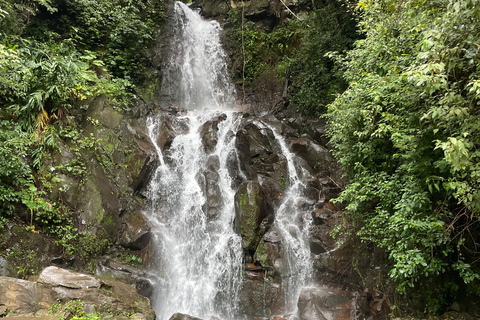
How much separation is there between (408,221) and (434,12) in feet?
10.8

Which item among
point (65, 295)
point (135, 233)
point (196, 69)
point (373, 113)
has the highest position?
point (196, 69)

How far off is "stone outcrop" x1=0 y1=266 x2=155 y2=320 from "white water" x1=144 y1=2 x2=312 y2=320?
2.14 meters

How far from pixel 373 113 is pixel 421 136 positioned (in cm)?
146

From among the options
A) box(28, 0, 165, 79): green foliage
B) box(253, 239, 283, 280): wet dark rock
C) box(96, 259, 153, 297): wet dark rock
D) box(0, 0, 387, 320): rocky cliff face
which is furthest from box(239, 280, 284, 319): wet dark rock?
box(28, 0, 165, 79): green foliage

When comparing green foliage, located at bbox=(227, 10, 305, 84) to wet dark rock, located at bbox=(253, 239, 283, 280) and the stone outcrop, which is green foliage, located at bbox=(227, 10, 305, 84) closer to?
wet dark rock, located at bbox=(253, 239, 283, 280)

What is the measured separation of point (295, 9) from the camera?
16516 mm

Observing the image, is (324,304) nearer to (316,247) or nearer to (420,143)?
(316,247)

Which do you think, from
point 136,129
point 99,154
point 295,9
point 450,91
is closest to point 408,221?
point 450,91

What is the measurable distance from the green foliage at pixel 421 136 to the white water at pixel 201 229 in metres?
2.46

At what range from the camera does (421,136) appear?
4.86 m

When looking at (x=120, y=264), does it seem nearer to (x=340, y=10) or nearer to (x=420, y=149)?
(x=420, y=149)

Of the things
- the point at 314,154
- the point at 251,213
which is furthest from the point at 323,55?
the point at 251,213

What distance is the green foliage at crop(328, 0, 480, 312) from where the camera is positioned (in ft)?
12.8

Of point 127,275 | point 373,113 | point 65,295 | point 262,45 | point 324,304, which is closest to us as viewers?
point 65,295
